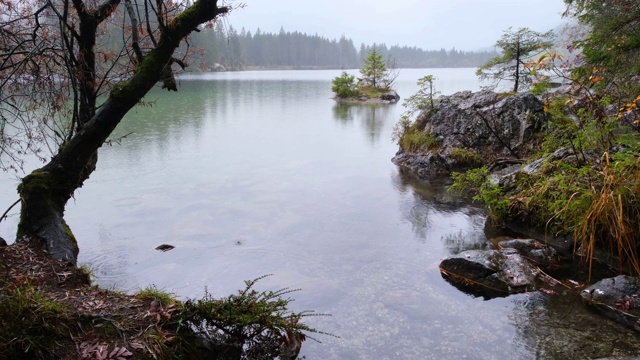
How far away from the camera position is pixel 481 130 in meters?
11.9

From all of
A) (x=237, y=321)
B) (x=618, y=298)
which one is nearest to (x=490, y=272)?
(x=618, y=298)

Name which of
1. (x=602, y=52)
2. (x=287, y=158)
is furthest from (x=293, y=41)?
(x=602, y=52)

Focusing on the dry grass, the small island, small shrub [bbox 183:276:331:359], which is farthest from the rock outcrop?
the small island

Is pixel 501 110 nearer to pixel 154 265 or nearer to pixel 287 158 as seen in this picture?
pixel 287 158

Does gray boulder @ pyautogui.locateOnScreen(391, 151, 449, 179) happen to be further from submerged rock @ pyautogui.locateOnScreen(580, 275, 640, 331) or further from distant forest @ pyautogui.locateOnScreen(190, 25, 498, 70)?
distant forest @ pyautogui.locateOnScreen(190, 25, 498, 70)

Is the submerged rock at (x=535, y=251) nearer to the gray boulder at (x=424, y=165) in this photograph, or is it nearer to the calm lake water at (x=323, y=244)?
the calm lake water at (x=323, y=244)

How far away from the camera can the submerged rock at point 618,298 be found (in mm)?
4418

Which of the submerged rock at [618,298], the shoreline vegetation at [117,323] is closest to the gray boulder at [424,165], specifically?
the submerged rock at [618,298]

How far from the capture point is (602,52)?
5938 millimetres

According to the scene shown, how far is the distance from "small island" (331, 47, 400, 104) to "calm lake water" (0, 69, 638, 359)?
2064 cm

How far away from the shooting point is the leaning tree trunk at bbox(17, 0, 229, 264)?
441 centimetres

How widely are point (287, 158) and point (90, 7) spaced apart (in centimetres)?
896

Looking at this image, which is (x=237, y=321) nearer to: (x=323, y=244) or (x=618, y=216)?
(x=323, y=244)

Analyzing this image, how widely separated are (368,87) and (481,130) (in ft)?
91.8
